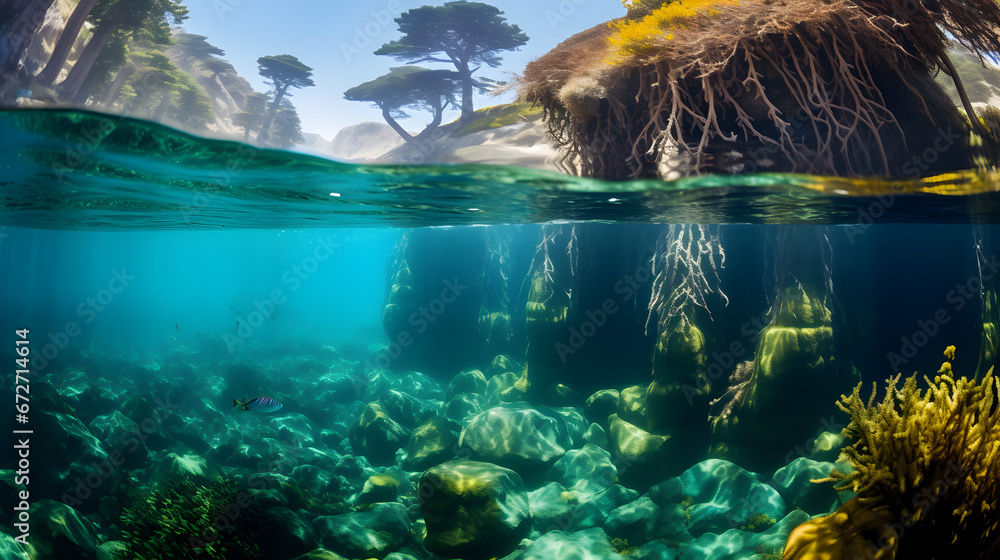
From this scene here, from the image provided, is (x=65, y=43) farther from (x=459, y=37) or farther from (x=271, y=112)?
(x=459, y=37)

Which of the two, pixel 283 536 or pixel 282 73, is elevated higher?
pixel 282 73

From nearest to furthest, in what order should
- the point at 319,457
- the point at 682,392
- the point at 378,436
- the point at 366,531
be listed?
the point at 366,531, the point at 682,392, the point at 319,457, the point at 378,436

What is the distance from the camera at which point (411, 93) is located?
6961 millimetres

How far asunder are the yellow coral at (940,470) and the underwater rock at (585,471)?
6319mm

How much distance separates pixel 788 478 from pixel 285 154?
10.5 metres

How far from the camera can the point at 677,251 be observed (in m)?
11.2

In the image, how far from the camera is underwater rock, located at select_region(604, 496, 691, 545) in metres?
7.84

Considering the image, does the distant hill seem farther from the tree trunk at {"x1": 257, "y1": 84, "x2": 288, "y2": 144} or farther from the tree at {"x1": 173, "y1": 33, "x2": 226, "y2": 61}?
the tree at {"x1": 173, "y1": 33, "x2": 226, "y2": 61}

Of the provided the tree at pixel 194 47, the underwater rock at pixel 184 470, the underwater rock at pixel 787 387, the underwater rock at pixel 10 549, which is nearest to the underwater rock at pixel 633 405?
the underwater rock at pixel 787 387

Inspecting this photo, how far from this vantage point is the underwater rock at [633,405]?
1162 centimetres

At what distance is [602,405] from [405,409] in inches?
249

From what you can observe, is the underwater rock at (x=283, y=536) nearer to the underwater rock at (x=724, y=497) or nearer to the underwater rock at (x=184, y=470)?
the underwater rock at (x=184, y=470)

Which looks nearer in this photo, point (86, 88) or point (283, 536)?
point (86, 88)

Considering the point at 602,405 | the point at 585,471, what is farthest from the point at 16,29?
the point at 602,405
